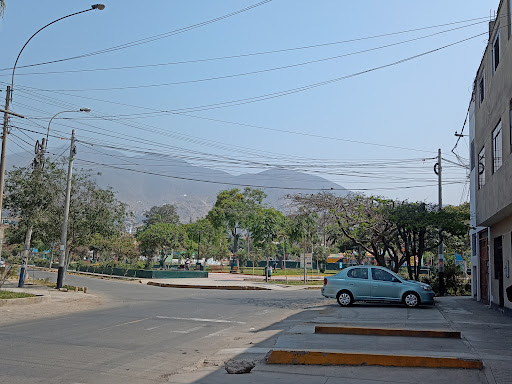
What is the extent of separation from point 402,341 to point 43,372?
273 inches

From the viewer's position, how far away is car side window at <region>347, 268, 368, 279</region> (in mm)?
20219

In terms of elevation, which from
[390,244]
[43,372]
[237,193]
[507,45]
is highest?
[237,193]

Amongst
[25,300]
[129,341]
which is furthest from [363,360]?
[25,300]

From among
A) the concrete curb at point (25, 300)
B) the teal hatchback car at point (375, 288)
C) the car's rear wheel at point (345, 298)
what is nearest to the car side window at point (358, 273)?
the teal hatchback car at point (375, 288)

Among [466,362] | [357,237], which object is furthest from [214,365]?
[357,237]

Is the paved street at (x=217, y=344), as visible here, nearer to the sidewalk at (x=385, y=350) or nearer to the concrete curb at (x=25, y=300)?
the sidewalk at (x=385, y=350)

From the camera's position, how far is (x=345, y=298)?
20.4 m

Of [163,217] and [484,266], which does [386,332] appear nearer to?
[484,266]

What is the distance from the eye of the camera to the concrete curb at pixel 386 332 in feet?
38.6

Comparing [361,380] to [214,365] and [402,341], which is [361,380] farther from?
[402,341]

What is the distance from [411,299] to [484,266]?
7.32 metres

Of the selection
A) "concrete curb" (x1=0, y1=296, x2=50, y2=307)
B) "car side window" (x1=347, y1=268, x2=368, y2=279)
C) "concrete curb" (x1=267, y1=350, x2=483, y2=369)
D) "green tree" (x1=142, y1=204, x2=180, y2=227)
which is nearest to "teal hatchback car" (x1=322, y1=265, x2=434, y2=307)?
"car side window" (x1=347, y1=268, x2=368, y2=279)

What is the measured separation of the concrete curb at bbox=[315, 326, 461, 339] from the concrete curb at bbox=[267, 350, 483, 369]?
3.49m

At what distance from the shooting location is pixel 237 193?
10000 centimetres
